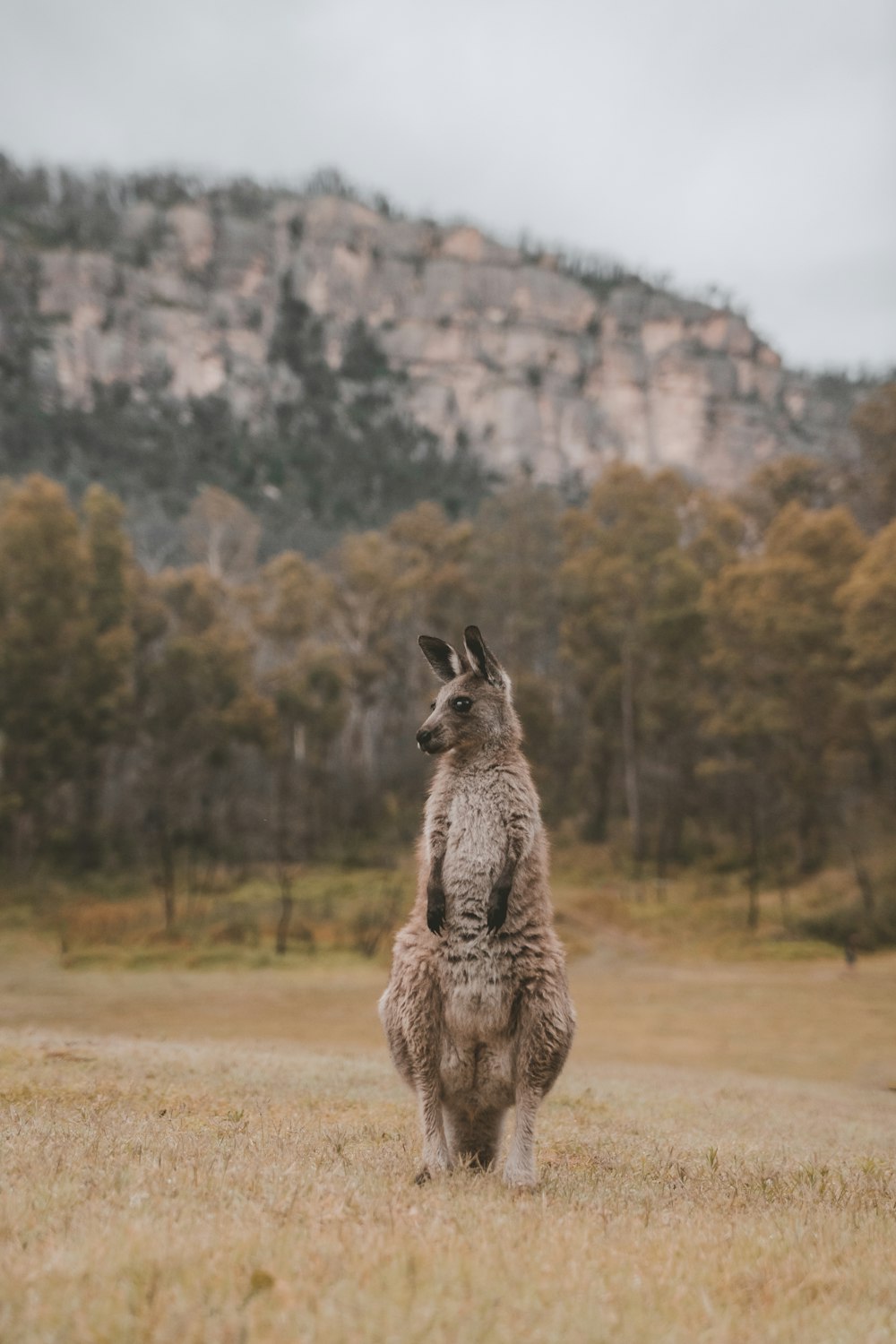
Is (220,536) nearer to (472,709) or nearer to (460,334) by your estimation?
(472,709)

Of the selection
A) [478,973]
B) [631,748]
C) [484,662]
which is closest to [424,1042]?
[478,973]

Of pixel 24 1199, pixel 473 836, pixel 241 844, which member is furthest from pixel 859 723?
pixel 24 1199

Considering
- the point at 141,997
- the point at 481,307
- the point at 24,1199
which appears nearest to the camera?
the point at 24,1199

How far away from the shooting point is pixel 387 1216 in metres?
3.54

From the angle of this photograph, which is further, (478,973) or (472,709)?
(472,709)

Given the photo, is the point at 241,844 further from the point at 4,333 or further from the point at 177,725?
the point at 4,333

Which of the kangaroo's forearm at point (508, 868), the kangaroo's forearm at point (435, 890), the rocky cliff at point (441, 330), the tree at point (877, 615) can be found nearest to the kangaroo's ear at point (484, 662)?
the kangaroo's forearm at point (508, 868)

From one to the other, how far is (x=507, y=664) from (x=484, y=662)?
45.4 m

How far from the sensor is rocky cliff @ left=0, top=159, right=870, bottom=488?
313 ft

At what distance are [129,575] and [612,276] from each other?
101 metres

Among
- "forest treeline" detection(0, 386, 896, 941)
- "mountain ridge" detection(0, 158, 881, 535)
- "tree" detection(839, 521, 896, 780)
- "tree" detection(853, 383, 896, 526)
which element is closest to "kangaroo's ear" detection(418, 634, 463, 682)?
"forest treeline" detection(0, 386, 896, 941)

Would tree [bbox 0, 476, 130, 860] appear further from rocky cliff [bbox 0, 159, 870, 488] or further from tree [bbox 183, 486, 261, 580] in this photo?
rocky cliff [bbox 0, 159, 870, 488]

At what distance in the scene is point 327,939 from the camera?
2739 cm

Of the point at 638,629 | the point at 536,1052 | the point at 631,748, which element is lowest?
the point at 536,1052
